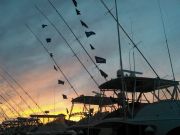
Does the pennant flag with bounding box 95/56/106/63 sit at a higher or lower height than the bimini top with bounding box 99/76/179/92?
higher

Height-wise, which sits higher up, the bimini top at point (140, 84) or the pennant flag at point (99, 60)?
the pennant flag at point (99, 60)

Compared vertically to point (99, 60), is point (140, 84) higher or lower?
lower

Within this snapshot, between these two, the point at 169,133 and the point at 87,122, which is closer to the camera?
the point at 169,133

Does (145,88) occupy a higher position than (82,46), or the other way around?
(82,46)

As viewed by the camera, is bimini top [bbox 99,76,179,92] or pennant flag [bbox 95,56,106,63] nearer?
bimini top [bbox 99,76,179,92]

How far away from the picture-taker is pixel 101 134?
30.0 metres

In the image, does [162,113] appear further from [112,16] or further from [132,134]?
[112,16]

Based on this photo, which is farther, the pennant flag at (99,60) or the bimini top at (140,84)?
the pennant flag at (99,60)

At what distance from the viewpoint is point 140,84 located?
27.9m

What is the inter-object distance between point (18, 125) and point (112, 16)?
38.1m

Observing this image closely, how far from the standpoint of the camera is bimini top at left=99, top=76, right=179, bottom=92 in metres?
26.8

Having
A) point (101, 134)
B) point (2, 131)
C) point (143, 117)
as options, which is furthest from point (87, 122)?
point (2, 131)

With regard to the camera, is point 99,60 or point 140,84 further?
point 99,60

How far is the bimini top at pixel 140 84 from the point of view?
87.9 feet
